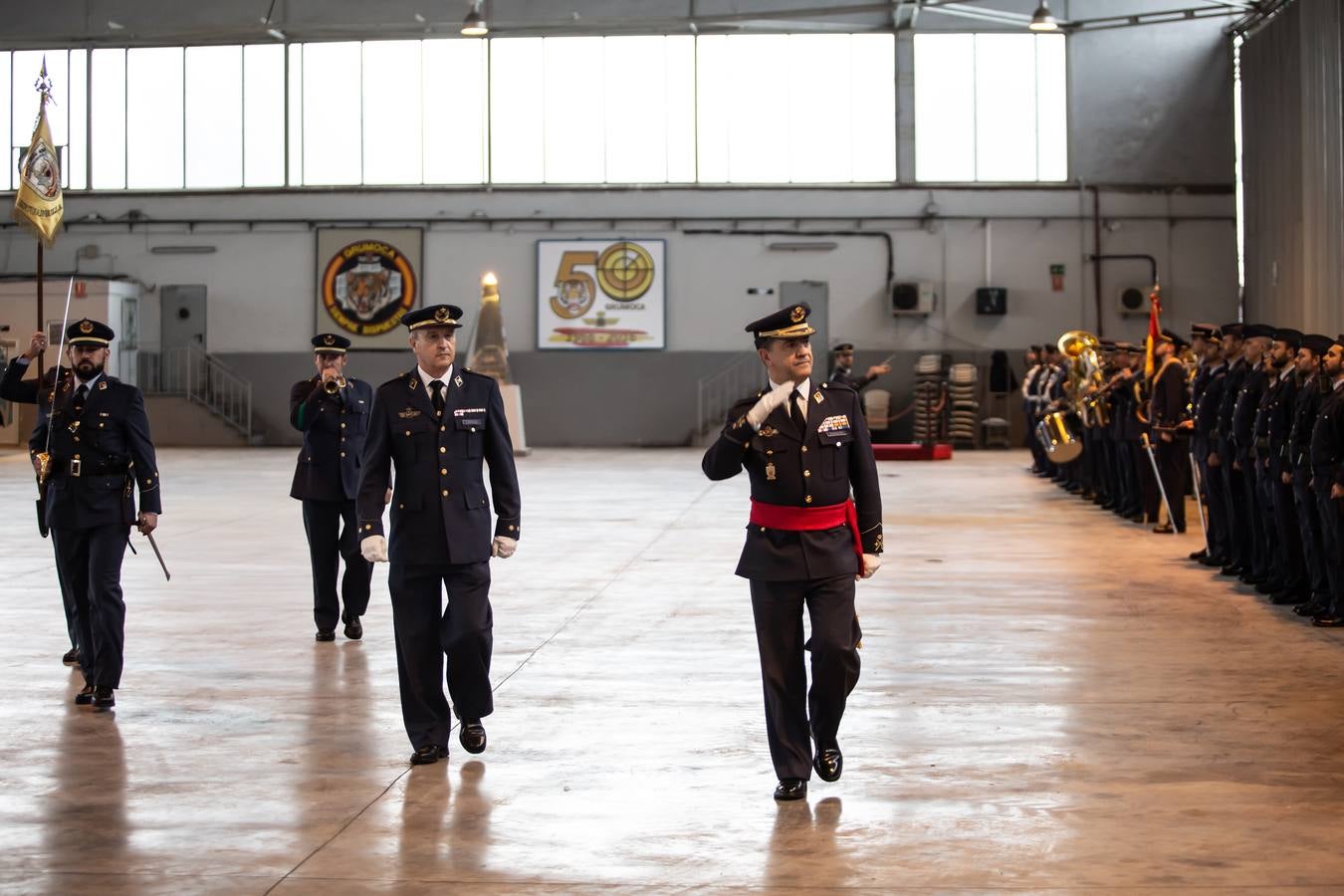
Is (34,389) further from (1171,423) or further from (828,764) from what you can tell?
(1171,423)

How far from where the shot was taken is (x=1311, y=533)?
10500 millimetres

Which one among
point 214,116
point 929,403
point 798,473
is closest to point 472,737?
point 798,473

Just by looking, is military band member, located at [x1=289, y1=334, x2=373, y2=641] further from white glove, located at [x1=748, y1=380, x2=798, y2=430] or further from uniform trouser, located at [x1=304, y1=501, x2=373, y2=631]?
white glove, located at [x1=748, y1=380, x2=798, y2=430]

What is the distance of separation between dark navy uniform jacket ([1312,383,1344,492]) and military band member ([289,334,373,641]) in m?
5.68

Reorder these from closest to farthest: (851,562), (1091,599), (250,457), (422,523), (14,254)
Answer: (851,562) → (422,523) → (1091,599) → (250,457) → (14,254)

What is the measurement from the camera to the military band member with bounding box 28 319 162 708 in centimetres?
759

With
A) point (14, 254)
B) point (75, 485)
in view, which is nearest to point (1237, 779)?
point (75, 485)

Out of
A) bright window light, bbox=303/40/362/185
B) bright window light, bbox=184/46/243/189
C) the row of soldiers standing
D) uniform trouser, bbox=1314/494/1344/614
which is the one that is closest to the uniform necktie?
the row of soldiers standing

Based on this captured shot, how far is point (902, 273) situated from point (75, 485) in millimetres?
28665

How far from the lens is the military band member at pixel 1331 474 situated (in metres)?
10.0

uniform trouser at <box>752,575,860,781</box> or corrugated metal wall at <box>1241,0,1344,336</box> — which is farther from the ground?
corrugated metal wall at <box>1241,0,1344,336</box>

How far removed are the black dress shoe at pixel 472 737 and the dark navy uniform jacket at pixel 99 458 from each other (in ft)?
6.68

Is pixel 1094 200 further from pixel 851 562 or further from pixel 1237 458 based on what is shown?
pixel 851 562

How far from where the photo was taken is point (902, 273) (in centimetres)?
3500
